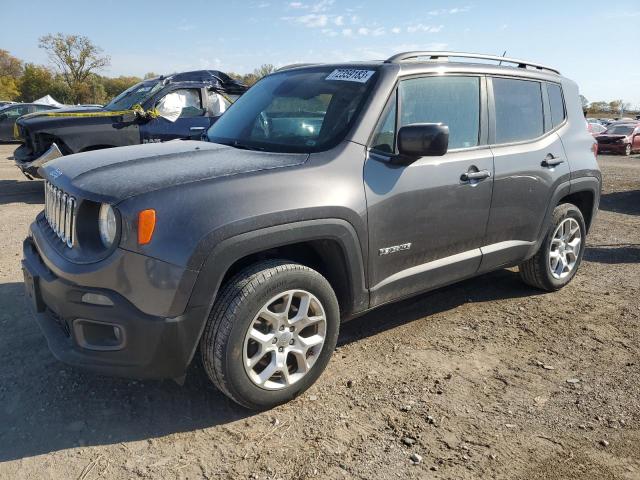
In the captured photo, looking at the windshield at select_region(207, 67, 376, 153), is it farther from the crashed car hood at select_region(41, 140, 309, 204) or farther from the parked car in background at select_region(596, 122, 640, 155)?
the parked car in background at select_region(596, 122, 640, 155)

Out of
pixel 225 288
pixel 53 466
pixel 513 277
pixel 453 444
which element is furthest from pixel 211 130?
pixel 513 277

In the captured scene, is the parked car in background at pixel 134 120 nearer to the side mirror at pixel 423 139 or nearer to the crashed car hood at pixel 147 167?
the crashed car hood at pixel 147 167

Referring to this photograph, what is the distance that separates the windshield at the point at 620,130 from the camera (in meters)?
23.7

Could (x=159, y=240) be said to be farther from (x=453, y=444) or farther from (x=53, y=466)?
(x=453, y=444)

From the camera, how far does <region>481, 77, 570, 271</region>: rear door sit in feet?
12.6

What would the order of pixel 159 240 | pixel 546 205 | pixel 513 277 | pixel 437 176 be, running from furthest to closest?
1. pixel 513 277
2. pixel 546 205
3. pixel 437 176
4. pixel 159 240

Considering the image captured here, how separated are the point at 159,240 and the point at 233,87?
7620mm

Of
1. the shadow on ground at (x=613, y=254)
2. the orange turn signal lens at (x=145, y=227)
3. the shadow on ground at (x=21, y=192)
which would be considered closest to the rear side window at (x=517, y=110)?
the shadow on ground at (x=613, y=254)

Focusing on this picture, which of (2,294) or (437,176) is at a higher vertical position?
A: (437,176)

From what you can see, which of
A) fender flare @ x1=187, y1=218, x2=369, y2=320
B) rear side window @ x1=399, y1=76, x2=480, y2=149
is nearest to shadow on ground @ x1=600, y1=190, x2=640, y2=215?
rear side window @ x1=399, y1=76, x2=480, y2=149

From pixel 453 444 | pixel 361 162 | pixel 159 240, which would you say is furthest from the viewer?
pixel 361 162

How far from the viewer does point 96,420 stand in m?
2.75

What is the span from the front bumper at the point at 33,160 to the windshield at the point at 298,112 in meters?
4.90

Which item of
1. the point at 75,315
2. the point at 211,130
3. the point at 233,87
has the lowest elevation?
the point at 75,315
